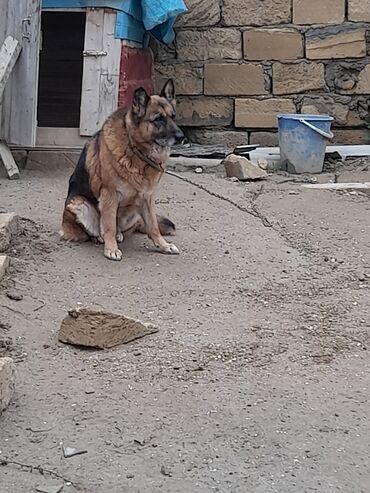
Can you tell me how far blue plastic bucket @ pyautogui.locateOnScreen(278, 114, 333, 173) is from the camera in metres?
7.92

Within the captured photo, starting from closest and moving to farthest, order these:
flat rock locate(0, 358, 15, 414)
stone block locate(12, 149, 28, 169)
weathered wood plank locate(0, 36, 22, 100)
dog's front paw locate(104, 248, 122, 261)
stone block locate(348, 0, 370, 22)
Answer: flat rock locate(0, 358, 15, 414) → dog's front paw locate(104, 248, 122, 261) → weathered wood plank locate(0, 36, 22, 100) → stone block locate(12, 149, 28, 169) → stone block locate(348, 0, 370, 22)

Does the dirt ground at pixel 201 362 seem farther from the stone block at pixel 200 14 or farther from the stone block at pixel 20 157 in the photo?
the stone block at pixel 200 14

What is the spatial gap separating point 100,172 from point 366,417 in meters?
2.96

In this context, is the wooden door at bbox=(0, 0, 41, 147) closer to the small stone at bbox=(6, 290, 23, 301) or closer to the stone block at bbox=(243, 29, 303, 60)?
the stone block at bbox=(243, 29, 303, 60)

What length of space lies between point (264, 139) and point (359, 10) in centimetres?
166

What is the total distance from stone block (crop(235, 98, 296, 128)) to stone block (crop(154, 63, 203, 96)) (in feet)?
1.55

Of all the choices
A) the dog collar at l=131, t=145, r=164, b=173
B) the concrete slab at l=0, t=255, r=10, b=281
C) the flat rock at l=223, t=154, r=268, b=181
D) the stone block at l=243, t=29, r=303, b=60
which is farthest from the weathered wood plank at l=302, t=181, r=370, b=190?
the concrete slab at l=0, t=255, r=10, b=281

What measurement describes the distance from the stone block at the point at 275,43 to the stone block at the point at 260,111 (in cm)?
47

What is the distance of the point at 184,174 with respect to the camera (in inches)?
320

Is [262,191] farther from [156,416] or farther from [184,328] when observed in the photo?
[156,416]

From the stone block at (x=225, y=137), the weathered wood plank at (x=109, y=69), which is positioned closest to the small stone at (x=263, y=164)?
the stone block at (x=225, y=137)

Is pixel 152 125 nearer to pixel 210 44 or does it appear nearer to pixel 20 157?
pixel 20 157

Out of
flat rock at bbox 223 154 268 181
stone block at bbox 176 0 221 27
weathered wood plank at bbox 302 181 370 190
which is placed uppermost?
stone block at bbox 176 0 221 27

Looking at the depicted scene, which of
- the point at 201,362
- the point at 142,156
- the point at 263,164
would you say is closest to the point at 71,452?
the point at 201,362
